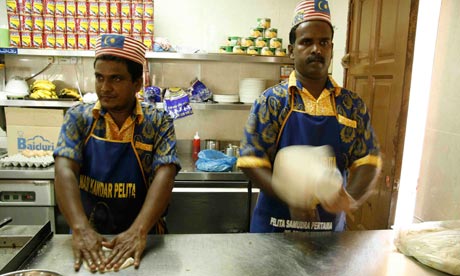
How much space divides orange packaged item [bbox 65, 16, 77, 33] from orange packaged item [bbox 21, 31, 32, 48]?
28 cm

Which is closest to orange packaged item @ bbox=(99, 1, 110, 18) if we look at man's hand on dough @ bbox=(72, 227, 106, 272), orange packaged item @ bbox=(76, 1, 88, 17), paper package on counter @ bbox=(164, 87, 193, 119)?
orange packaged item @ bbox=(76, 1, 88, 17)

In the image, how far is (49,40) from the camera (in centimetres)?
265

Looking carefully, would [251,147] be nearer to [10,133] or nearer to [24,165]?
[24,165]

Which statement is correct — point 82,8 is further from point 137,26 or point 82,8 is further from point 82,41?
point 137,26

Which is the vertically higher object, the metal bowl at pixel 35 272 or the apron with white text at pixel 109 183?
the apron with white text at pixel 109 183

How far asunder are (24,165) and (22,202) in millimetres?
258

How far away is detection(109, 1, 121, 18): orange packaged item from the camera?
2.64 metres

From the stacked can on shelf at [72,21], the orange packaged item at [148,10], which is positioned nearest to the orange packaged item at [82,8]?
the stacked can on shelf at [72,21]

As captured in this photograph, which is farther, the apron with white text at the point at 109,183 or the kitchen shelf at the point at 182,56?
the kitchen shelf at the point at 182,56

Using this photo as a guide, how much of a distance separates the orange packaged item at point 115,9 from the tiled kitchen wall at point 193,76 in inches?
19.8

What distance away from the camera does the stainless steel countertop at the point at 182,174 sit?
7.91ft

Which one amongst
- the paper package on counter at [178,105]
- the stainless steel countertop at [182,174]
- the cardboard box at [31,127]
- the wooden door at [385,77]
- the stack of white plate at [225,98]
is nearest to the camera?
the wooden door at [385,77]

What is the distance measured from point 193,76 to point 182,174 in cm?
99

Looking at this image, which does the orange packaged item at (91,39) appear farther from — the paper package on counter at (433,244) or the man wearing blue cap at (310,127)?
the paper package on counter at (433,244)
